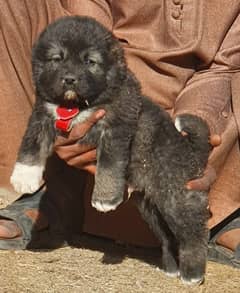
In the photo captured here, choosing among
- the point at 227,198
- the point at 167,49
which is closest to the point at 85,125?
the point at 167,49

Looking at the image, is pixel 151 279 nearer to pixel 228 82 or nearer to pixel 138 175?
pixel 138 175

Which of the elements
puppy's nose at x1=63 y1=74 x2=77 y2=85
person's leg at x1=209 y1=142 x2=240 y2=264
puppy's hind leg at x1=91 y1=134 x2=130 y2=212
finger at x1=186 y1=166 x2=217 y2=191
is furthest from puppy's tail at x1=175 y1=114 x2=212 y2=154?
puppy's nose at x1=63 y1=74 x2=77 y2=85

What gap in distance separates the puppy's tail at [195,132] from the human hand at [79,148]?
481mm

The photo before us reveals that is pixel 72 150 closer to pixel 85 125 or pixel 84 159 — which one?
pixel 84 159

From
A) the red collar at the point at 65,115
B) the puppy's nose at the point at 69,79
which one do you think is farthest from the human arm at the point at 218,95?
the puppy's nose at the point at 69,79

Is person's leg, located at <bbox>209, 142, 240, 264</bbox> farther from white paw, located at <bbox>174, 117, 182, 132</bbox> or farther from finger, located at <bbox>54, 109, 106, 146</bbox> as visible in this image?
finger, located at <bbox>54, 109, 106, 146</bbox>

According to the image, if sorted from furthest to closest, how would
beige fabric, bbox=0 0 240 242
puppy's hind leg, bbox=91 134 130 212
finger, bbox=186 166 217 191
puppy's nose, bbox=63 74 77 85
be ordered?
beige fabric, bbox=0 0 240 242, finger, bbox=186 166 217 191, puppy's hind leg, bbox=91 134 130 212, puppy's nose, bbox=63 74 77 85

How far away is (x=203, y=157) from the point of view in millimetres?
4453

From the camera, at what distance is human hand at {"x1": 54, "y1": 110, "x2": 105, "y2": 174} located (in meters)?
4.24

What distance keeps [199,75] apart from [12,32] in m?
1.13

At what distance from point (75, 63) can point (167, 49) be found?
99 cm

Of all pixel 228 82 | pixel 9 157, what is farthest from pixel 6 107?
pixel 228 82

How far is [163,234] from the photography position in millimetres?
4613

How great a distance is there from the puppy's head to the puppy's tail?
442 mm
